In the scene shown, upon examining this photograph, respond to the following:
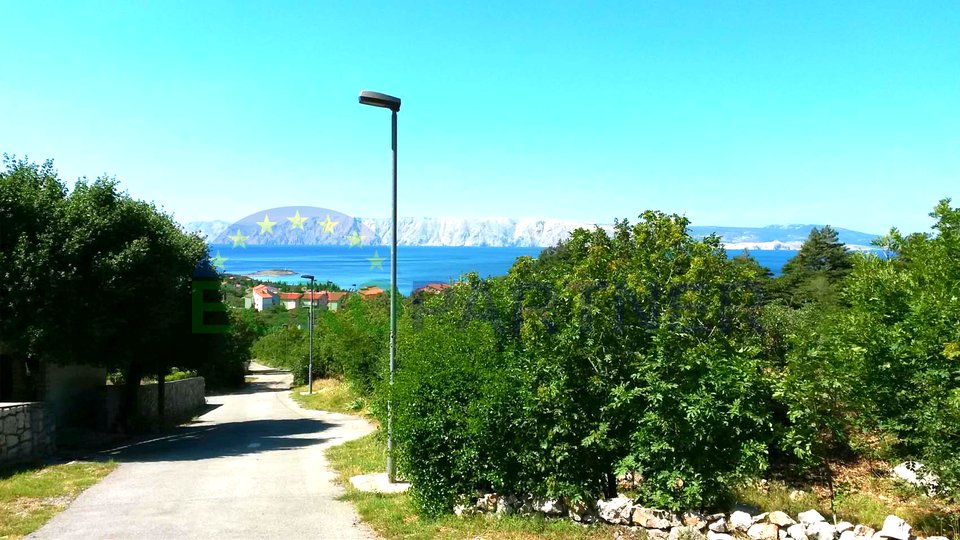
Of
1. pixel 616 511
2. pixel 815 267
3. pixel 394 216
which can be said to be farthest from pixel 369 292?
pixel 616 511

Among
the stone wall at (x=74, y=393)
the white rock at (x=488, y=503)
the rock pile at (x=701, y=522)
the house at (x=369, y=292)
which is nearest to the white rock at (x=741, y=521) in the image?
the rock pile at (x=701, y=522)

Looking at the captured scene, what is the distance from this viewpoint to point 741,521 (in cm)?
786

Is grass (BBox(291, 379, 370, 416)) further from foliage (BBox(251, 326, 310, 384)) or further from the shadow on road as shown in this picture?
foliage (BBox(251, 326, 310, 384))

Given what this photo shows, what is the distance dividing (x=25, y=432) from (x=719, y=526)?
15.0 metres

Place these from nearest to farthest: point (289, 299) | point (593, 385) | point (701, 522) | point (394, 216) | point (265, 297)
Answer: point (701, 522) < point (593, 385) < point (394, 216) < point (289, 299) < point (265, 297)

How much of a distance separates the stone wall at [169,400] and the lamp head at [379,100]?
52.4ft

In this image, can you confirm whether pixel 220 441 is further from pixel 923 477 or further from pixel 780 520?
pixel 923 477

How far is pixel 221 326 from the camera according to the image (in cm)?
2489

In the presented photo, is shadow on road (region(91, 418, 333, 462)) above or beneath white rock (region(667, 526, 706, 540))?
beneath

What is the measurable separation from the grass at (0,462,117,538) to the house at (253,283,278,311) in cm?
8398

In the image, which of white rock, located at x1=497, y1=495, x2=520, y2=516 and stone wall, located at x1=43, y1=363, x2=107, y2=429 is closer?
white rock, located at x1=497, y1=495, x2=520, y2=516

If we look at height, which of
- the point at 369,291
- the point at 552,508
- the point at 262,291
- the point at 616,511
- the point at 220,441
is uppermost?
the point at 616,511

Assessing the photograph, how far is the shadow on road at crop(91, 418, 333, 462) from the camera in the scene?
17.0 metres

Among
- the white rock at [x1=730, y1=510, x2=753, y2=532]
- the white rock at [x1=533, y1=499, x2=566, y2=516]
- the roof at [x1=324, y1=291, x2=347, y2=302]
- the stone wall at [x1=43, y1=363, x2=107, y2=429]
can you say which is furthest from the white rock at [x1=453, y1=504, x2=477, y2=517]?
the roof at [x1=324, y1=291, x2=347, y2=302]
